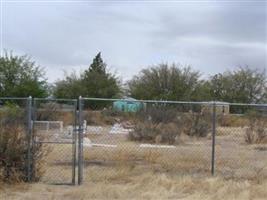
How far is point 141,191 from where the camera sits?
10.4 metres

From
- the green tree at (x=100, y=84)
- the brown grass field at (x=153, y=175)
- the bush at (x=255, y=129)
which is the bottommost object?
the brown grass field at (x=153, y=175)

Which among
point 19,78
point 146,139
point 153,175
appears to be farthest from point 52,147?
point 19,78

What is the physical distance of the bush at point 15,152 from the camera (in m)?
10.7

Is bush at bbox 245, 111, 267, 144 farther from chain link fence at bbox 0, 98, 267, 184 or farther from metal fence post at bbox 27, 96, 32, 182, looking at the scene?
metal fence post at bbox 27, 96, 32, 182

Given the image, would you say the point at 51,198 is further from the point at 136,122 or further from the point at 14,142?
the point at 136,122

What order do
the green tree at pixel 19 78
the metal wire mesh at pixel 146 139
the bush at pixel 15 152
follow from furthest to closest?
the green tree at pixel 19 78 → the metal wire mesh at pixel 146 139 → the bush at pixel 15 152

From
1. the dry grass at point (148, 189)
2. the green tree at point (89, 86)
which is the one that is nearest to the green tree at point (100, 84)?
the green tree at point (89, 86)

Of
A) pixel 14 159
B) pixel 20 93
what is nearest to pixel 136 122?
pixel 14 159

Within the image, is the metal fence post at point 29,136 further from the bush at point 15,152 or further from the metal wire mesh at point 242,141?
the metal wire mesh at point 242,141

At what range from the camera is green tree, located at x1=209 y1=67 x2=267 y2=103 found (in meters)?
63.2

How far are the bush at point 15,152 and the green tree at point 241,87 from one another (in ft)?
175

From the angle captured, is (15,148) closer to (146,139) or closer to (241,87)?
(146,139)

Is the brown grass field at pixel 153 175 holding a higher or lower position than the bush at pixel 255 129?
lower

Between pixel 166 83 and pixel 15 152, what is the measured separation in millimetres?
49395
